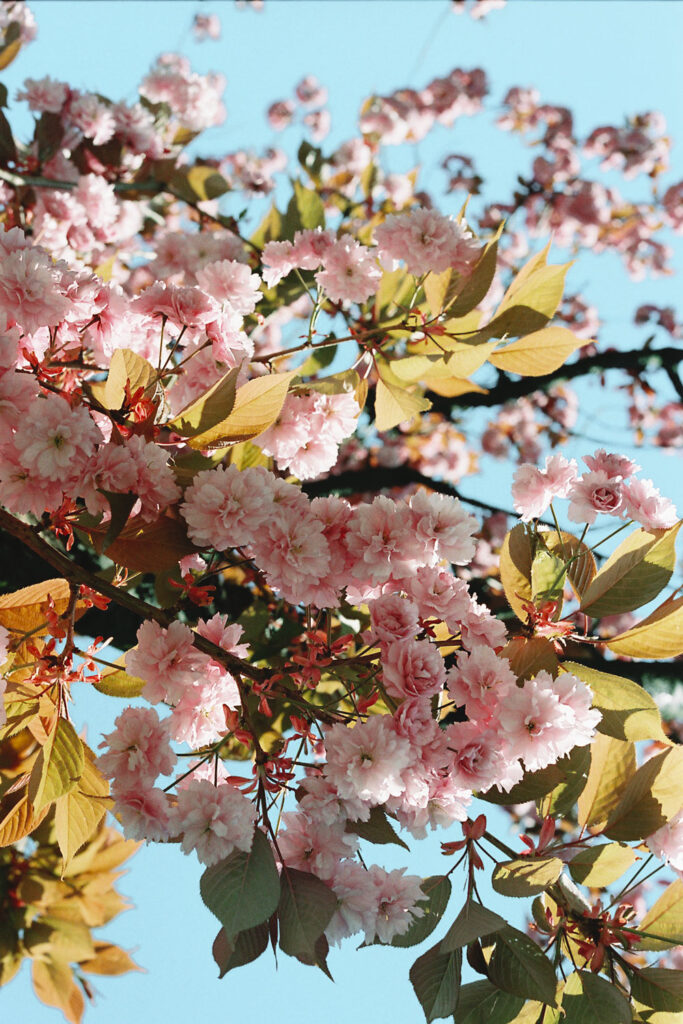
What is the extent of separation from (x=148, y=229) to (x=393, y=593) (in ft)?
10.5

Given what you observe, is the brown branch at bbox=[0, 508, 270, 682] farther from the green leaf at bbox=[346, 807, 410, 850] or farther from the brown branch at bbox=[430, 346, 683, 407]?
the brown branch at bbox=[430, 346, 683, 407]

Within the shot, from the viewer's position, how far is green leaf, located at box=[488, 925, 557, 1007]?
2.50ft

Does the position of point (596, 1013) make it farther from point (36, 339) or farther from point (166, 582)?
point (36, 339)

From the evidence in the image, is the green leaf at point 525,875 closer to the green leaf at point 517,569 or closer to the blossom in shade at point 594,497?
the green leaf at point 517,569

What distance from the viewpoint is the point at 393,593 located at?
0.84 metres

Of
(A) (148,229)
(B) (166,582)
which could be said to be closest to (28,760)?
(B) (166,582)

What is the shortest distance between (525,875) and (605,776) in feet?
0.79

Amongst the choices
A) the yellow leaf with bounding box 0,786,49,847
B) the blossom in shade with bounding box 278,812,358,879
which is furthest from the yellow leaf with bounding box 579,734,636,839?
the yellow leaf with bounding box 0,786,49,847

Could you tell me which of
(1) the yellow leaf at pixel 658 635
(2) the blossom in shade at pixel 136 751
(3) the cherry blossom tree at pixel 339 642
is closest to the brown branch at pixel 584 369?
(3) the cherry blossom tree at pixel 339 642

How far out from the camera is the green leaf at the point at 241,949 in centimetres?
68

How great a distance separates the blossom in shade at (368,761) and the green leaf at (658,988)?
1.38ft

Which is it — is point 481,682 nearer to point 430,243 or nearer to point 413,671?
point 413,671

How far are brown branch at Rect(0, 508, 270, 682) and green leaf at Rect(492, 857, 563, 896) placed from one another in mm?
332

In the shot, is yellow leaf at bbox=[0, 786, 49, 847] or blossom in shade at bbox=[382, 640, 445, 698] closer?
blossom in shade at bbox=[382, 640, 445, 698]
